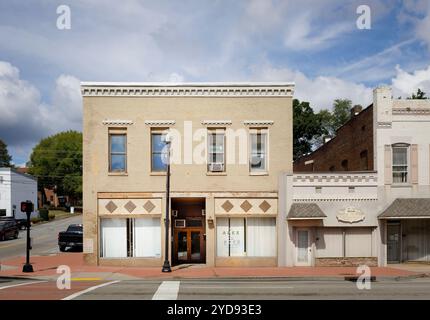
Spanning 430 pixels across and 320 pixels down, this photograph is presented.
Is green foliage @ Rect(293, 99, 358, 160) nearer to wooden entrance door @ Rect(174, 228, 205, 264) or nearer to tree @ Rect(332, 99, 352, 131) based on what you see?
tree @ Rect(332, 99, 352, 131)

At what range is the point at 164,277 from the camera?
18.5 m

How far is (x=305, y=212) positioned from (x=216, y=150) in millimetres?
5572

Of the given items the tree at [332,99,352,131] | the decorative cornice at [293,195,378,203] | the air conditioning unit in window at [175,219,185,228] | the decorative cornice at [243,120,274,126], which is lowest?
the air conditioning unit in window at [175,219,185,228]

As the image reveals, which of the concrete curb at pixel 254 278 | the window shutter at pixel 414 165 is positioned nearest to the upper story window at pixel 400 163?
the window shutter at pixel 414 165

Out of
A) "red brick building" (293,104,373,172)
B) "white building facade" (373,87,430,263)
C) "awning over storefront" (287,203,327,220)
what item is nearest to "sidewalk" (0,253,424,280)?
"white building facade" (373,87,430,263)

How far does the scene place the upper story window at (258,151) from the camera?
22.7 m

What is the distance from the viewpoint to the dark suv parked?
38094mm

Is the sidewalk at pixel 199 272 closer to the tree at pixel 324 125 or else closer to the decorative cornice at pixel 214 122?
the decorative cornice at pixel 214 122

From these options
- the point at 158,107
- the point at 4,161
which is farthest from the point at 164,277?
the point at 4,161

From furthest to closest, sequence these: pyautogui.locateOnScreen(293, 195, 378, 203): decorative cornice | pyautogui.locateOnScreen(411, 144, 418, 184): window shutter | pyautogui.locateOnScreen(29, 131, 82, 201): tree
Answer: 1. pyautogui.locateOnScreen(29, 131, 82, 201): tree
2. pyautogui.locateOnScreen(411, 144, 418, 184): window shutter
3. pyautogui.locateOnScreen(293, 195, 378, 203): decorative cornice

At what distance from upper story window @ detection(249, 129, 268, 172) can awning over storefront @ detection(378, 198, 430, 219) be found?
6.53 m

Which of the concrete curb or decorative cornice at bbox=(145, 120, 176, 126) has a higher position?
decorative cornice at bbox=(145, 120, 176, 126)

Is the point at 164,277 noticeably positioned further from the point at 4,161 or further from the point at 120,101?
→ the point at 4,161
